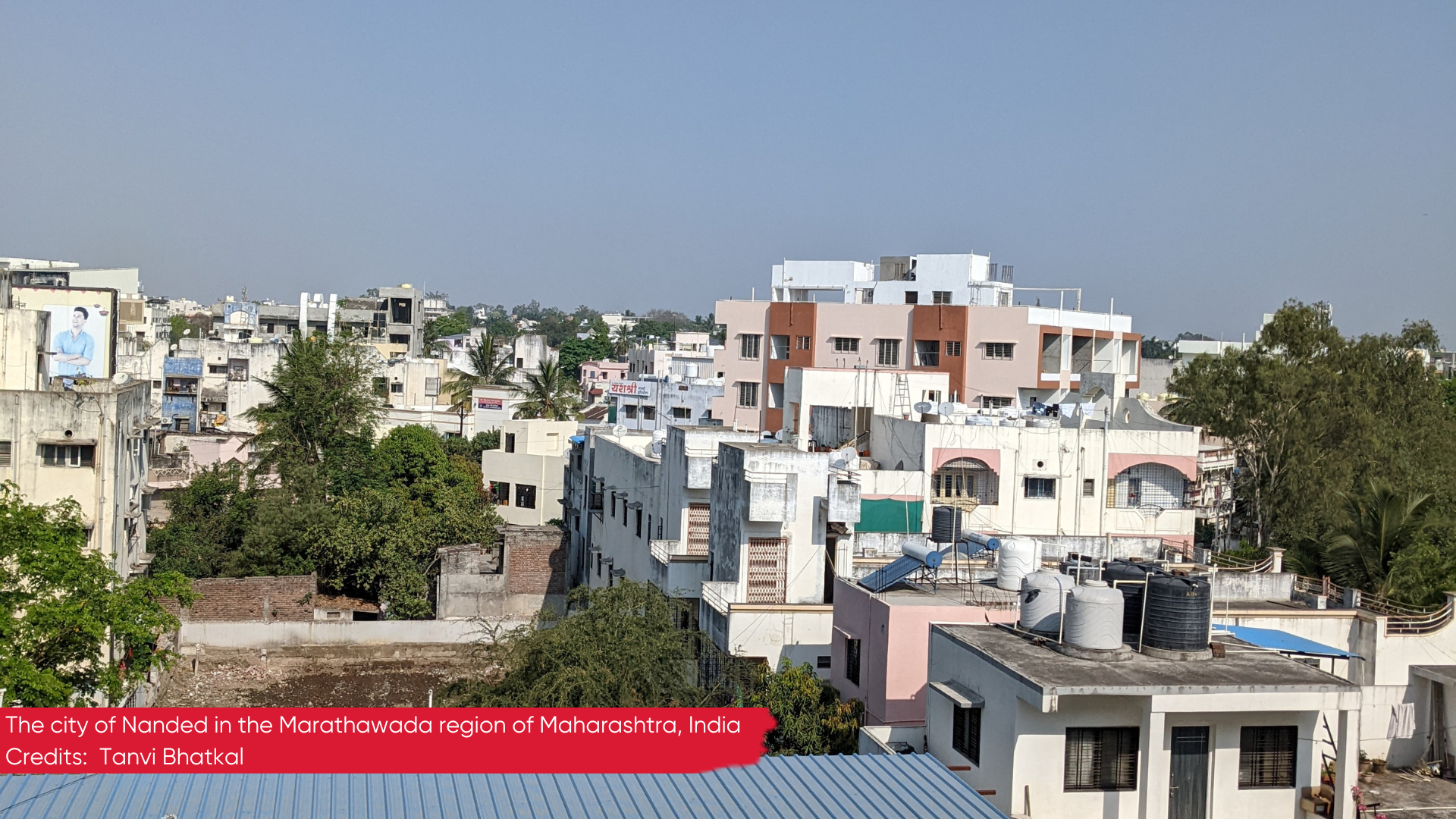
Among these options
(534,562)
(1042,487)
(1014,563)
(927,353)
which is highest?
(927,353)

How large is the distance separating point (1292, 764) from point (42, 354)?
28934 mm

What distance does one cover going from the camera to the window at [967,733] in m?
Result: 12.5

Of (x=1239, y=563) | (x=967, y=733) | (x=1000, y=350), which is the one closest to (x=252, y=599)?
(x=1239, y=563)

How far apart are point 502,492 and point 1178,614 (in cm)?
3659

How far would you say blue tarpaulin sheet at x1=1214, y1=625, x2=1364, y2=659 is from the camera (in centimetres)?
1609

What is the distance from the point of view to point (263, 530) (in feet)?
119

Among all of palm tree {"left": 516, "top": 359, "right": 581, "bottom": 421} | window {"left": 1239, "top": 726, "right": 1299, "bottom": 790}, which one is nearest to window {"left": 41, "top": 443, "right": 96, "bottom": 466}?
window {"left": 1239, "top": 726, "right": 1299, "bottom": 790}

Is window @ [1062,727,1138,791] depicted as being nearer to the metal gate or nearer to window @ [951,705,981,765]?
window @ [951,705,981,765]

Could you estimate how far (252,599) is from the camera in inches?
1303

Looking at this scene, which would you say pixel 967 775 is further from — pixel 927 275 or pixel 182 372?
pixel 182 372

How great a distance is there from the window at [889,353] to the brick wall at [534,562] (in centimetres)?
1558

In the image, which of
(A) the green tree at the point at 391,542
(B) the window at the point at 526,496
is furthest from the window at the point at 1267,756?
(B) the window at the point at 526,496

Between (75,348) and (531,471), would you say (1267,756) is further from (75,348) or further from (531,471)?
(531,471)

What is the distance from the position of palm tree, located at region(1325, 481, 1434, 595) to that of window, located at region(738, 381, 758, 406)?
27.1m
